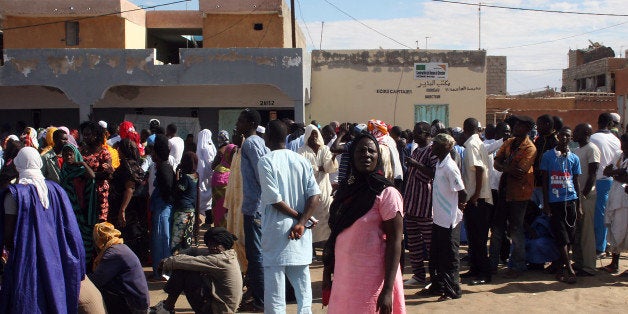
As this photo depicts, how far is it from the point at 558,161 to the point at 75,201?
507 cm

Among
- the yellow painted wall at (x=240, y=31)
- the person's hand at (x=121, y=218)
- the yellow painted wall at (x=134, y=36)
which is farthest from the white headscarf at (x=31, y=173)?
the yellow painted wall at (x=240, y=31)

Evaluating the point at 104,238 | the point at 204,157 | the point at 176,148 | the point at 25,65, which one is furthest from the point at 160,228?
the point at 25,65

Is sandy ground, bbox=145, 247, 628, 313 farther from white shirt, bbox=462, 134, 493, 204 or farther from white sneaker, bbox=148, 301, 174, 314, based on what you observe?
white shirt, bbox=462, 134, 493, 204

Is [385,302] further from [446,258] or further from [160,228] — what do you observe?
[160,228]

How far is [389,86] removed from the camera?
74.1 feet

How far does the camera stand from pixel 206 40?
81.3 ft

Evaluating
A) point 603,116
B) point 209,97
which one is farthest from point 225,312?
point 209,97

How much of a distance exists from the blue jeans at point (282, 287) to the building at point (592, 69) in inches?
1207

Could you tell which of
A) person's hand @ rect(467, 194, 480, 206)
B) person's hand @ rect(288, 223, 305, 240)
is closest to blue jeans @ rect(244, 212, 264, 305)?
person's hand @ rect(288, 223, 305, 240)

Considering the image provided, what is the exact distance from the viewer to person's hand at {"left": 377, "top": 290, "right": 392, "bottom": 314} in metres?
3.88

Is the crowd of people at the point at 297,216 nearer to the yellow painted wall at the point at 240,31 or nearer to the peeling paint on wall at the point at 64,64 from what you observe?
the peeling paint on wall at the point at 64,64

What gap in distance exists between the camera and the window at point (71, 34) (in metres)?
24.2

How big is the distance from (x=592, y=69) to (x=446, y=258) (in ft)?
106

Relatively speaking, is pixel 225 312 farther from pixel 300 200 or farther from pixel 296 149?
pixel 296 149
